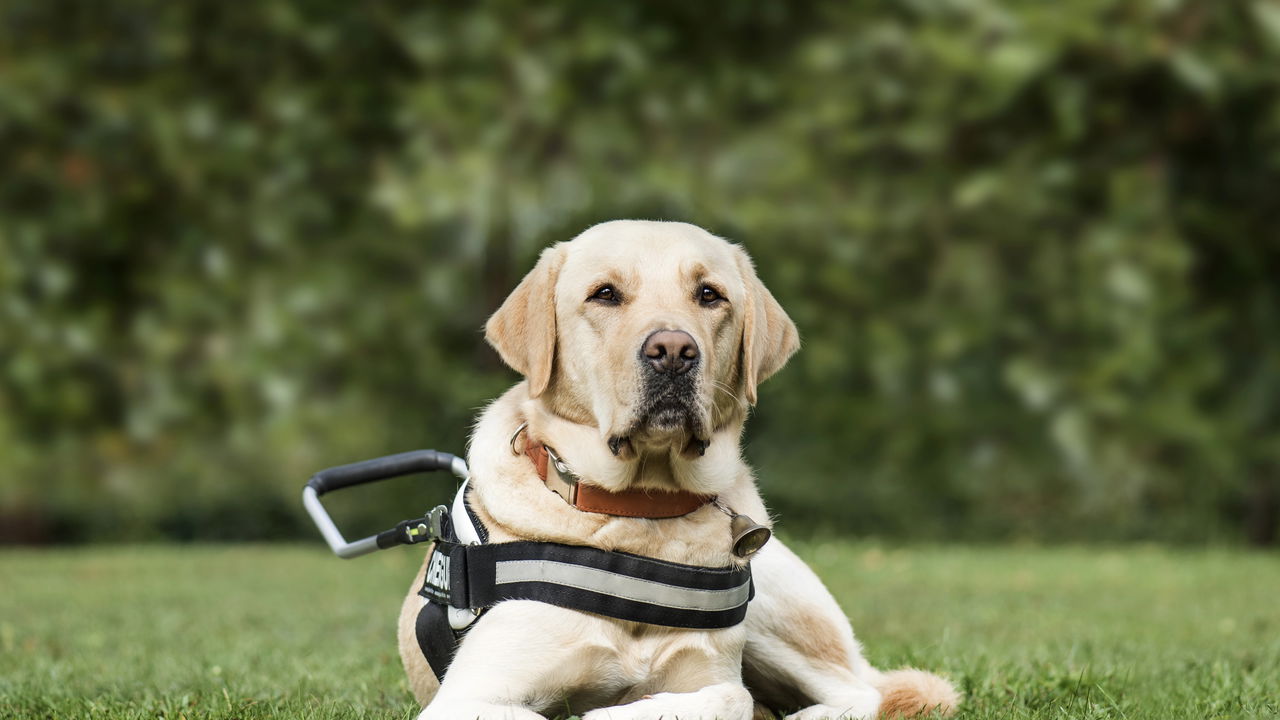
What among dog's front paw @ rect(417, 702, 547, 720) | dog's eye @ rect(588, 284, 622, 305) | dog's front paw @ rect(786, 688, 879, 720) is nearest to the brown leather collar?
dog's eye @ rect(588, 284, 622, 305)

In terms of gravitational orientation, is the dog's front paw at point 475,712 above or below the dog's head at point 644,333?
below

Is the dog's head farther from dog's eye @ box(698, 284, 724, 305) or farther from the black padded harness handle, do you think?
the black padded harness handle

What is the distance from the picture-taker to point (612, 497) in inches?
128

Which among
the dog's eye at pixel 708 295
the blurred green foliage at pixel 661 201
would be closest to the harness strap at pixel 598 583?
the dog's eye at pixel 708 295

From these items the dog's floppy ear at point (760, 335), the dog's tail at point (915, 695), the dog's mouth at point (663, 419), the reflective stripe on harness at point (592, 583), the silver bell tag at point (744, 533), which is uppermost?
the dog's floppy ear at point (760, 335)

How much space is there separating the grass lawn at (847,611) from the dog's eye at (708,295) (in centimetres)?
141

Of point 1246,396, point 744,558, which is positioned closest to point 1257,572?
point 1246,396

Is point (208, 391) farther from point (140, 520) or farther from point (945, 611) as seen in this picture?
point (945, 611)

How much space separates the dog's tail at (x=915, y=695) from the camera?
11.7ft

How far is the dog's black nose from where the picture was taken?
10.1 ft

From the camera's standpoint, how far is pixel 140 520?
1541 cm

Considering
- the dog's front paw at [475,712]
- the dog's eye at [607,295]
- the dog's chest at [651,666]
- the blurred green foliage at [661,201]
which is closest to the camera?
the dog's front paw at [475,712]

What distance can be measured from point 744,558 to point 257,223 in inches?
298

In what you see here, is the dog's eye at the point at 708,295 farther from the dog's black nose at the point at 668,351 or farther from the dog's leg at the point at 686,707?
the dog's leg at the point at 686,707
